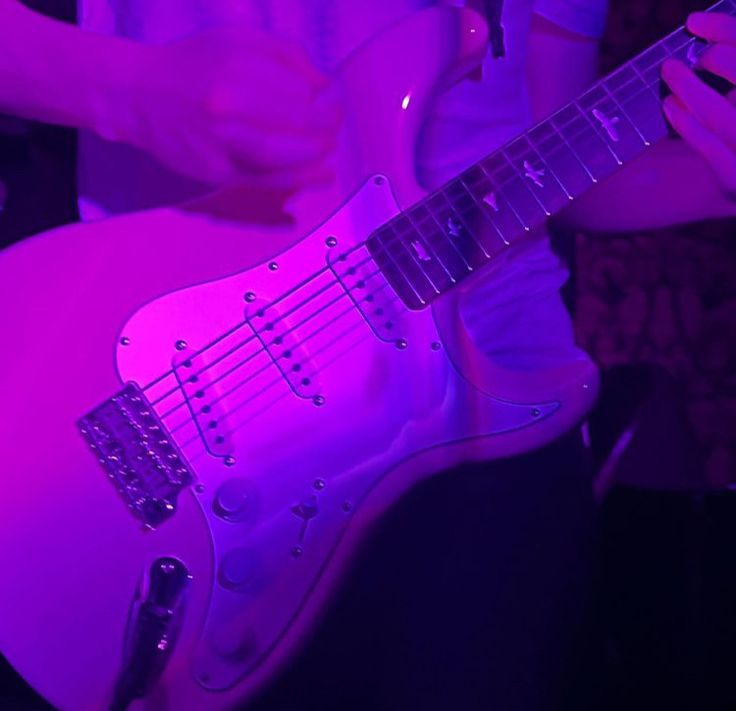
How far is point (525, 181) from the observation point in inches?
27.0

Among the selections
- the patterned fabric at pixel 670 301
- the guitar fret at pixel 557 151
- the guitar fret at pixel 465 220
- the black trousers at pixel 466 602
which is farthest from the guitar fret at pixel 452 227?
the patterned fabric at pixel 670 301

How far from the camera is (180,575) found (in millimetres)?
606

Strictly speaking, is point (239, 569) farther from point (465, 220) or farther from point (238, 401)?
point (465, 220)

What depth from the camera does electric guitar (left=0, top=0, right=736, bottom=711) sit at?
0.60 meters

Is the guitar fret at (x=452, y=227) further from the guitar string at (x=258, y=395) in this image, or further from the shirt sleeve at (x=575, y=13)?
the shirt sleeve at (x=575, y=13)

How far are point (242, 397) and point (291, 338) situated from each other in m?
0.07

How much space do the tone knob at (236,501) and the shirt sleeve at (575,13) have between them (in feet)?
2.09

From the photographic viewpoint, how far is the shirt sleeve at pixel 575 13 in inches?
33.1

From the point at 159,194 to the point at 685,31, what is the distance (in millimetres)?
563

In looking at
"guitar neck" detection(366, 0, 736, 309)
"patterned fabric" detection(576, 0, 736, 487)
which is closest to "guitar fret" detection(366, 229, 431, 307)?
"guitar neck" detection(366, 0, 736, 309)

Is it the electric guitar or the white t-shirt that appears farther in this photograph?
the white t-shirt

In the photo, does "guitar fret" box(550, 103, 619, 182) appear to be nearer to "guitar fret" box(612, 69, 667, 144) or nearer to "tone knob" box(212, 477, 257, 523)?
"guitar fret" box(612, 69, 667, 144)

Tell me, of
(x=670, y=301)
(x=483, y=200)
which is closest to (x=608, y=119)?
(x=483, y=200)

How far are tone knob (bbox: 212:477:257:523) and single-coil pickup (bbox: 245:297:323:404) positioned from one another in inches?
3.7
